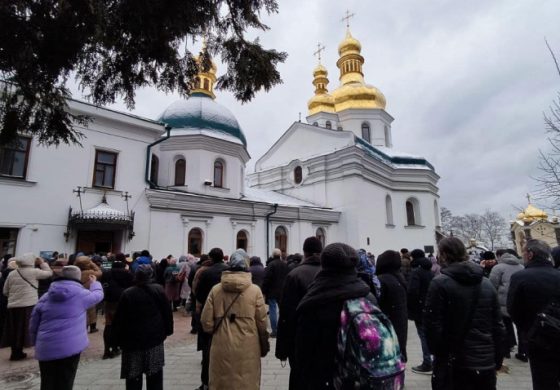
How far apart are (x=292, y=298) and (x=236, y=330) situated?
68 cm

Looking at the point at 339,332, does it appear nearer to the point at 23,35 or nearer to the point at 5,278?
the point at 23,35

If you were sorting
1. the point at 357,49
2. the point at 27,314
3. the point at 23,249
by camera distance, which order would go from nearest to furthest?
the point at 27,314 → the point at 23,249 → the point at 357,49

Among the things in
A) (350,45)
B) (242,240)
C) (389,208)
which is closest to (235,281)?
(242,240)

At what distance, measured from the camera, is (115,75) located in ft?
13.8

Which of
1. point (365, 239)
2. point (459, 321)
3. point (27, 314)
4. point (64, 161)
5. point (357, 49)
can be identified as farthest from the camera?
point (357, 49)

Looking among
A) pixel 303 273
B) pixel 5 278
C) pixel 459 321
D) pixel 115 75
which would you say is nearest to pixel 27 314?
pixel 5 278

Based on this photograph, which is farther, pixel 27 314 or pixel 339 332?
pixel 27 314

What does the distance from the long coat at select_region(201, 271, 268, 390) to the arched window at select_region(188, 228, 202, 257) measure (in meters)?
12.4

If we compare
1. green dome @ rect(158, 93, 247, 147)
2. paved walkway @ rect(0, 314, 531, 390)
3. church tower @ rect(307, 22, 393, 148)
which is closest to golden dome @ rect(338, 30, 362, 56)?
church tower @ rect(307, 22, 393, 148)

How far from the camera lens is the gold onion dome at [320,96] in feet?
120

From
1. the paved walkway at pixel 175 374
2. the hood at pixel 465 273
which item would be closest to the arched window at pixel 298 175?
the paved walkway at pixel 175 374

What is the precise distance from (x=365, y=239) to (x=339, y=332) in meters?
23.2

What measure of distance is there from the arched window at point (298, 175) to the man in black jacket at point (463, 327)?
83.7ft

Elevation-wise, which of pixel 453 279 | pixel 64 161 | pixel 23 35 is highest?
pixel 64 161
